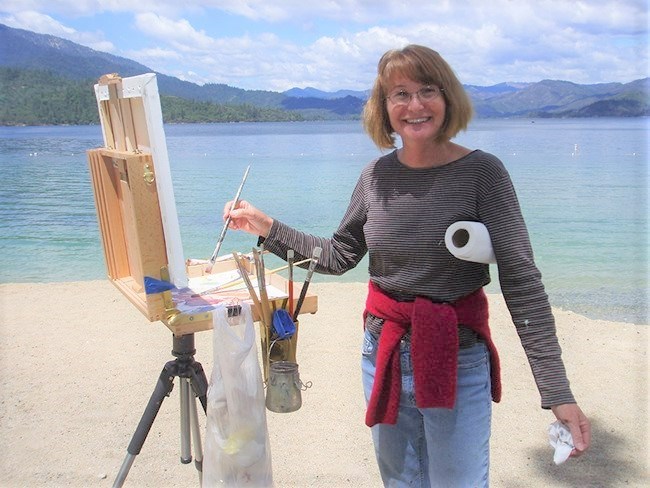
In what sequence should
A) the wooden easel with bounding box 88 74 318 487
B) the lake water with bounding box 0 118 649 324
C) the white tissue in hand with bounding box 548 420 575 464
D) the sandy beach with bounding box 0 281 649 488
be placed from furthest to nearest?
the lake water with bounding box 0 118 649 324, the sandy beach with bounding box 0 281 649 488, the wooden easel with bounding box 88 74 318 487, the white tissue in hand with bounding box 548 420 575 464

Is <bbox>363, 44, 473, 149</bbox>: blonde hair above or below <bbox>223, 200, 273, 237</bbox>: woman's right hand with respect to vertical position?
above

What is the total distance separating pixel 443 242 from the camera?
165cm

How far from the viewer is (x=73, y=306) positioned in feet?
18.3

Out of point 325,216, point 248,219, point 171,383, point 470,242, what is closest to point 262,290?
point 248,219

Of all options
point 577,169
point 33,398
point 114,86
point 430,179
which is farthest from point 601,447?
point 577,169

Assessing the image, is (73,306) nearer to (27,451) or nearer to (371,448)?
(27,451)

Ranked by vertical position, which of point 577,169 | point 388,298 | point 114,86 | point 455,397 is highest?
point 114,86

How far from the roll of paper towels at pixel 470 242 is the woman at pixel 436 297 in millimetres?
34

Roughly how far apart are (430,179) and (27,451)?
2.54 metres

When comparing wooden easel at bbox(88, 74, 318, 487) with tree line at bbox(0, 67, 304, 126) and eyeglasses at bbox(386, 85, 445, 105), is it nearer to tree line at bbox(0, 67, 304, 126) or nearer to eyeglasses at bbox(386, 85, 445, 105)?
eyeglasses at bbox(386, 85, 445, 105)

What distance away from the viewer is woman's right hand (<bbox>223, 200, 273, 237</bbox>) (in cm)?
198

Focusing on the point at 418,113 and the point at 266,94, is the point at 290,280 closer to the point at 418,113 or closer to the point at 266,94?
the point at 418,113

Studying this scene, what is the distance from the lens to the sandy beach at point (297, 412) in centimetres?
295

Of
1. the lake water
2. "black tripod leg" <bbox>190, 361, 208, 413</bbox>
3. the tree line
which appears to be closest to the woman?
"black tripod leg" <bbox>190, 361, 208, 413</bbox>
